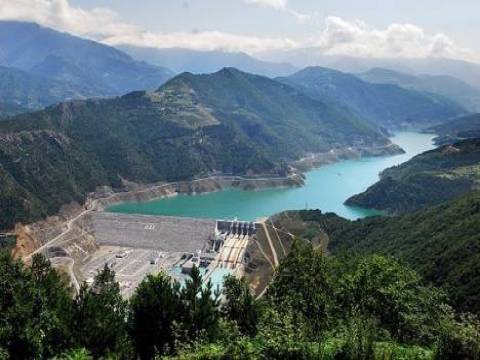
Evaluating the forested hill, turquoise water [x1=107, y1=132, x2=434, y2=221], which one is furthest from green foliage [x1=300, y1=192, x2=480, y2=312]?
the forested hill

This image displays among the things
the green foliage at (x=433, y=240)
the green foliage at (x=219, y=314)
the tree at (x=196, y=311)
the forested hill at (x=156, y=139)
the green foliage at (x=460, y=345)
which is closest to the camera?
the green foliage at (x=460, y=345)

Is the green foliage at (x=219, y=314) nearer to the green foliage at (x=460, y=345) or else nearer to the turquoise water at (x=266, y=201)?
the green foliage at (x=460, y=345)

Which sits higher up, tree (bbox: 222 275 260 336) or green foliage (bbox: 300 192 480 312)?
tree (bbox: 222 275 260 336)

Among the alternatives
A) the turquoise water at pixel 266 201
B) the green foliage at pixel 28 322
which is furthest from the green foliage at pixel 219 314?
the turquoise water at pixel 266 201

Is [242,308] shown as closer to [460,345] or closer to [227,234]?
[460,345]

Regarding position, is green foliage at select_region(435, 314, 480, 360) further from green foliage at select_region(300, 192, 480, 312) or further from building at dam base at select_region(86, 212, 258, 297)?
building at dam base at select_region(86, 212, 258, 297)

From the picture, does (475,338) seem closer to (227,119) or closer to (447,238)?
(447,238)

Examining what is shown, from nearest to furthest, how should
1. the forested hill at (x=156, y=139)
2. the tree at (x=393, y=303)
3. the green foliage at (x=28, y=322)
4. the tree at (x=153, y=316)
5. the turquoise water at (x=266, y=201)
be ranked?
the green foliage at (x=28, y=322)
the tree at (x=393, y=303)
the tree at (x=153, y=316)
the forested hill at (x=156, y=139)
the turquoise water at (x=266, y=201)

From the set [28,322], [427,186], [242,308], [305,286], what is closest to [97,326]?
[28,322]
